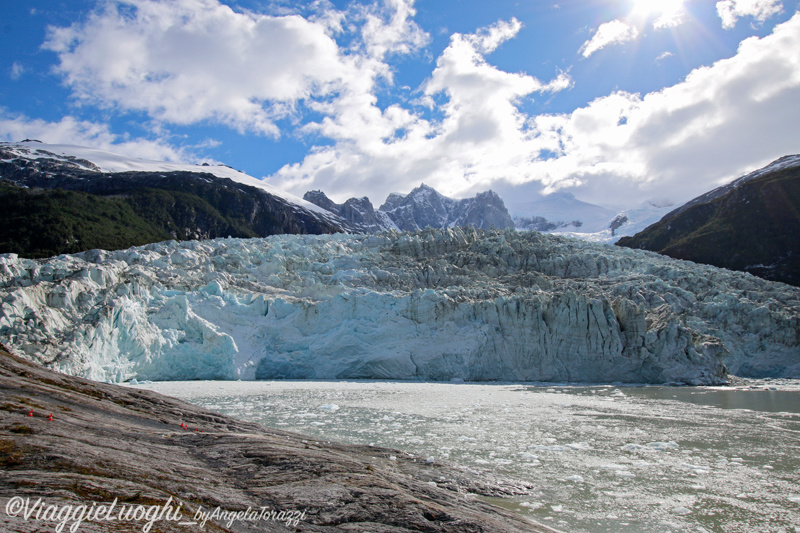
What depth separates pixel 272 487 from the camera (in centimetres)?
438

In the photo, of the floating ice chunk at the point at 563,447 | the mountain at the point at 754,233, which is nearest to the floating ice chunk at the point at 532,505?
the floating ice chunk at the point at 563,447

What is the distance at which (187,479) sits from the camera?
4.14 metres

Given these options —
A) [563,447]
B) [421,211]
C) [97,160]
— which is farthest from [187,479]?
[421,211]

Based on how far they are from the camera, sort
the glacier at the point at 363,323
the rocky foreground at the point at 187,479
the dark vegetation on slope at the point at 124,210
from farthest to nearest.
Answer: the dark vegetation on slope at the point at 124,210 → the glacier at the point at 363,323 → the rocky foreground at the point at 187,479

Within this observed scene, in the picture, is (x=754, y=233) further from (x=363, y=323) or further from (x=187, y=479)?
(x=187, y=479)

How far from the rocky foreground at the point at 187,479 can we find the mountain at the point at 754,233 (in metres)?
48.9

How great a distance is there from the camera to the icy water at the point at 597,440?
551 centimetres

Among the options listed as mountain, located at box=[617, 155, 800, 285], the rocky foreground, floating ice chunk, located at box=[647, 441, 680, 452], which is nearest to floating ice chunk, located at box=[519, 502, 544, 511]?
the rocky foreground

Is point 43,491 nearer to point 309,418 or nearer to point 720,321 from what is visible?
point 309,418

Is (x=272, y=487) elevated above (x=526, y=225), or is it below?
below

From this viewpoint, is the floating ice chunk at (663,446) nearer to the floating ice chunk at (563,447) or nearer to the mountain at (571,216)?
the floating ice chunk at (563,447)

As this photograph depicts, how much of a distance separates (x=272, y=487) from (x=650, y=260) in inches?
1288

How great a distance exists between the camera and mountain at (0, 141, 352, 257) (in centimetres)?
4009

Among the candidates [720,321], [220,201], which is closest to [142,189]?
[220,201]
